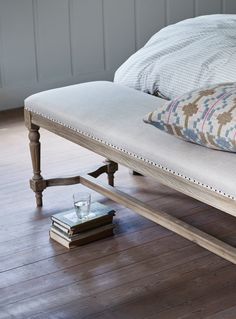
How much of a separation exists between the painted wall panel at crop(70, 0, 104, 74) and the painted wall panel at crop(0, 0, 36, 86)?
0.97 feet

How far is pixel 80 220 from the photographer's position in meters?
2.96

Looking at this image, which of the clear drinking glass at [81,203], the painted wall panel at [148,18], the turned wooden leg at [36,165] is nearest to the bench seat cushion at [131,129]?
the turned wooden leg at [36,165]

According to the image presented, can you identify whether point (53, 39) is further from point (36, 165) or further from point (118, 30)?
point (36, 165)

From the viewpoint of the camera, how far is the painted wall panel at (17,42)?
15.5ft

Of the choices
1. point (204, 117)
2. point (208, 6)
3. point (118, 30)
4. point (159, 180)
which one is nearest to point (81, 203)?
point (159, 180)

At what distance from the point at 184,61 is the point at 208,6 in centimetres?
242

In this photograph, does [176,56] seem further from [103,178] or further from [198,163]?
[198,163]

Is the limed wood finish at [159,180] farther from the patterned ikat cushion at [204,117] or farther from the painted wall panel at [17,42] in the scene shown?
the painted wall panel at [17,42]

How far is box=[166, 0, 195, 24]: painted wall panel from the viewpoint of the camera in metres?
5.40

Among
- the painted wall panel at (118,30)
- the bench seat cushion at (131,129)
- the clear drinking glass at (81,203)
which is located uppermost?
the bench seat cushion at (131,129)

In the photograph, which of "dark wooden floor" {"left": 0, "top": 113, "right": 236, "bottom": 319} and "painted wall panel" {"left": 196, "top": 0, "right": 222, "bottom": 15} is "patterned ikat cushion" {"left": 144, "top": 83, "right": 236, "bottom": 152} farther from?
"painted wall panel" {"left": 196, "top": 0, "right": 222, "bottom": 15}

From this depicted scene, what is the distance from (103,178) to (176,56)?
0.68 m

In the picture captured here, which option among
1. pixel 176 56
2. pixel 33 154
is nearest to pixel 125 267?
pixel 33 154

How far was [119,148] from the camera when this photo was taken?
278 cm
